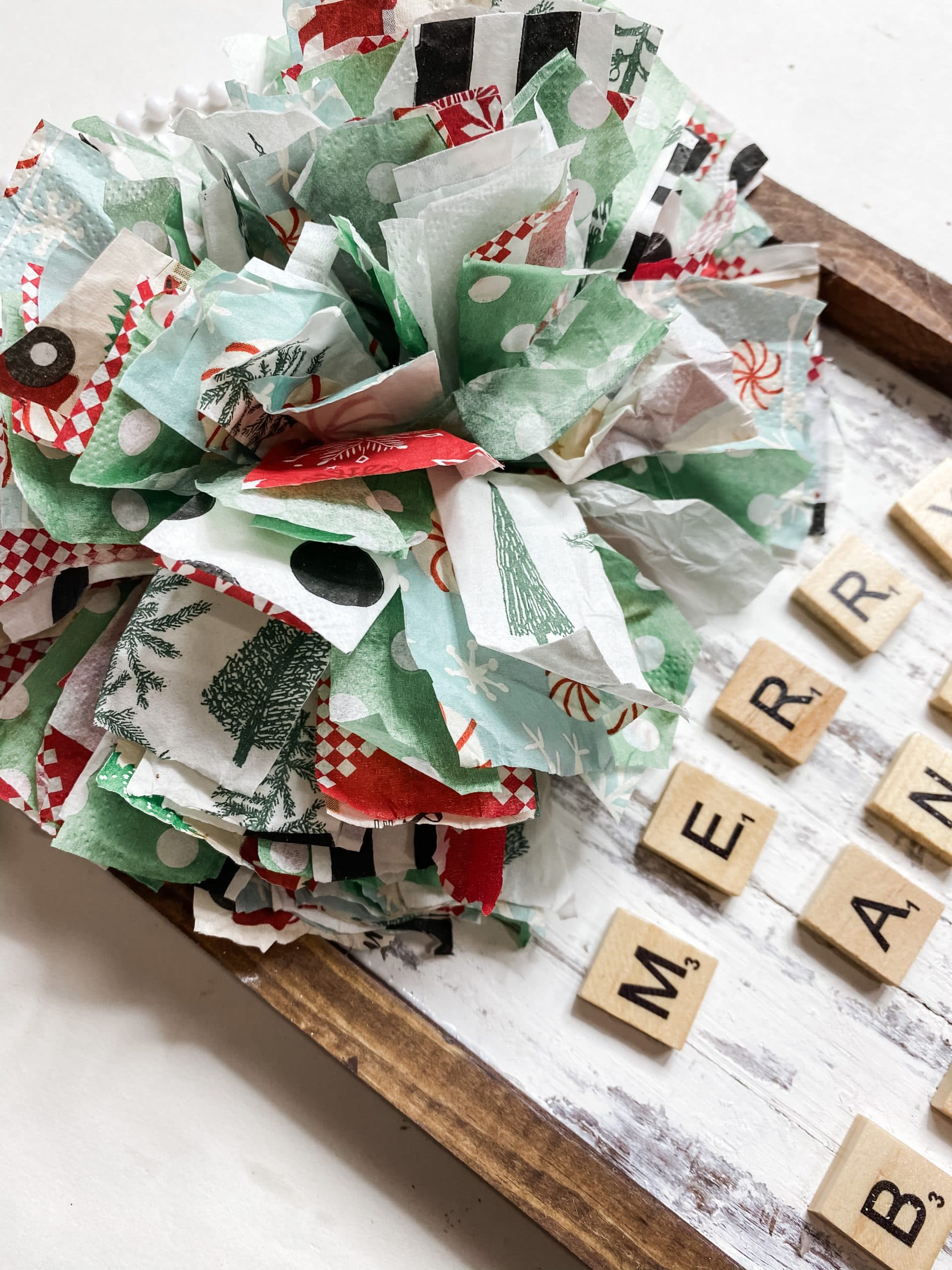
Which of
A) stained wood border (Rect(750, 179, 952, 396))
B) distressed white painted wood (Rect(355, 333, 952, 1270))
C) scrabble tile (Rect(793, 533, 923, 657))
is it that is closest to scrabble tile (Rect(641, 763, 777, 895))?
distressed white painted wood (Rect(355, 333, 952, 1270))

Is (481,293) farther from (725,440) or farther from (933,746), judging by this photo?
(933,746)

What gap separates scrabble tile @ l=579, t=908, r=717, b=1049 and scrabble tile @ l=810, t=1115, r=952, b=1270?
4.7 inches

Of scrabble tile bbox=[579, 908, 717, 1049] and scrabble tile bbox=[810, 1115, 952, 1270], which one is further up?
scrabble tile bbox=[579, 908, 717, 1049]

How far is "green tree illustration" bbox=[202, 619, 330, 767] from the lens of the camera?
0.47 m

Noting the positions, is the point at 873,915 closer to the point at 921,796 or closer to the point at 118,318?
the point at 921,796

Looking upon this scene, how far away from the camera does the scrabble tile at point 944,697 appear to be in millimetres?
623

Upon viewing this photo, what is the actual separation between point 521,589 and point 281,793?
0.16m

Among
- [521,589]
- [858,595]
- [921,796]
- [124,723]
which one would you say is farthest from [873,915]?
[124,723]

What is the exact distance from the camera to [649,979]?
583 mm

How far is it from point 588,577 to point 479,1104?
0.31 metres

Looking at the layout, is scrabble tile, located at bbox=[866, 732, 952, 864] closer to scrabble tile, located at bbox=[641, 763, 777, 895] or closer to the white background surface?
scrabble tile, located at bbox=[641, 763, 777, 895]

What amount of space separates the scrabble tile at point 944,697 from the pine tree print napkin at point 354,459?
188mm

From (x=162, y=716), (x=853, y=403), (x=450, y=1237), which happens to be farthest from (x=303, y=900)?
(x=853, y=403)

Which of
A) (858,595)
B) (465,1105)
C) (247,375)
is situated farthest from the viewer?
(858,595)
